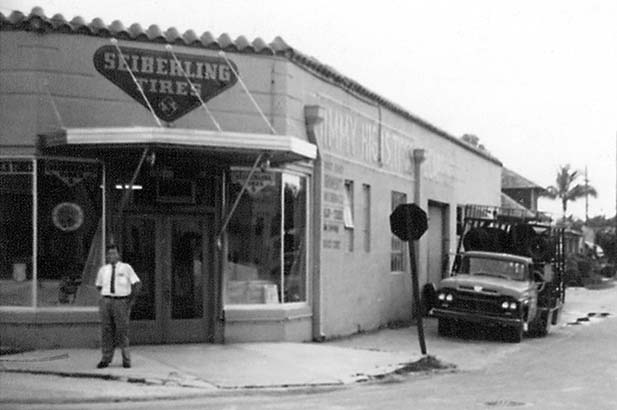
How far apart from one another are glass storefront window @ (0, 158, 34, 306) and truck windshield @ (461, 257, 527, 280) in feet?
36.5

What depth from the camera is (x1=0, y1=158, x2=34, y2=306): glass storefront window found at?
1775 centimetres

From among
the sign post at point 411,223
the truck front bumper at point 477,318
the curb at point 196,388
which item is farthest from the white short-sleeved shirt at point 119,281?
the truck front bumper at point 477,318

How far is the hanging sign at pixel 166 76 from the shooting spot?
18281 millimetres

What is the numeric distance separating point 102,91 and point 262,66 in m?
3.17

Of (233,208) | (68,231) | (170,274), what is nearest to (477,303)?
(233,208)

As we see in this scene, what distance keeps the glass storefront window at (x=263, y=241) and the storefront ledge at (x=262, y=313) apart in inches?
6.1

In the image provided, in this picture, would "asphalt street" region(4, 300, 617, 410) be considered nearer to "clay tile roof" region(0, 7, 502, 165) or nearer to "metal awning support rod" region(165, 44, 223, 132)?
"metal awning support rod" region(165, 44, 223, 132)

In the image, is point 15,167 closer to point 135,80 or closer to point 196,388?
point 135,80

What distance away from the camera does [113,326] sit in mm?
15695

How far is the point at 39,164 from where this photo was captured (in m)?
17.9

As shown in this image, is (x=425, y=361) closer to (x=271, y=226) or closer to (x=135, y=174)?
(x=271, y=226)

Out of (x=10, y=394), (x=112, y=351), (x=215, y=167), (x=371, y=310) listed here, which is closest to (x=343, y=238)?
(x=371, y=310)

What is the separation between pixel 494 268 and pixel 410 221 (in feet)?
22.4

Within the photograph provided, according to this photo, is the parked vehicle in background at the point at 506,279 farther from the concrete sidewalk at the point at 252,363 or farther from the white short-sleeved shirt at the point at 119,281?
the white short-sleeved shirt at the point at 119,281
